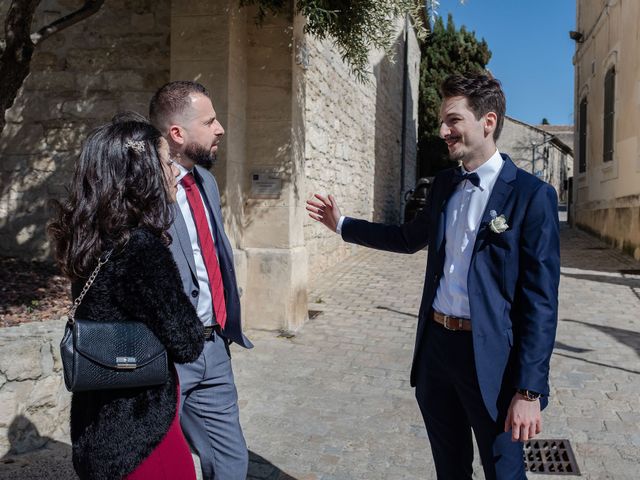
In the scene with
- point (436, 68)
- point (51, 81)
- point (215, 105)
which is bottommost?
point (215, 105)

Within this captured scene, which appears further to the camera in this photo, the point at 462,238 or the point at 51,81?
the point at 51,81

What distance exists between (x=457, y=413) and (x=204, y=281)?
42.8 inches

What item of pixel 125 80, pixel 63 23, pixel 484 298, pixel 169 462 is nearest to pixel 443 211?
pixel 484 298

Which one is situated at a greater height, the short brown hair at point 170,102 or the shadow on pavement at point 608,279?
the short brown hair at point 170,102

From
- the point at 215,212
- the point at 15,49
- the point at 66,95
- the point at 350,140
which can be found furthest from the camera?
the point at 350,140

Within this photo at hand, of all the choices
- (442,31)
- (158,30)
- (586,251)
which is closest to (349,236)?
(158,30)

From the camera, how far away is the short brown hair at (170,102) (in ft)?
7.86

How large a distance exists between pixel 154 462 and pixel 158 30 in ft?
16.0

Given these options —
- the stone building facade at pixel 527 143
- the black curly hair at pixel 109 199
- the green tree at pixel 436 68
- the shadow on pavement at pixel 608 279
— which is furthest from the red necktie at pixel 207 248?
the stone building facade at pixel 527 143

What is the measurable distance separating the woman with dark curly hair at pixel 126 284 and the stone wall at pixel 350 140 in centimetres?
416

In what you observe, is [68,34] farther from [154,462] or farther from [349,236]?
[154,462]

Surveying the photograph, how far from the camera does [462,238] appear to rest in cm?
214

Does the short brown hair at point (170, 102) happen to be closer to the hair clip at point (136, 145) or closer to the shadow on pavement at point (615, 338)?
the hair clip at point (136, 145)

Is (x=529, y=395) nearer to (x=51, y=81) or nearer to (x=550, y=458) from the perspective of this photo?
(x=550, y=458)
